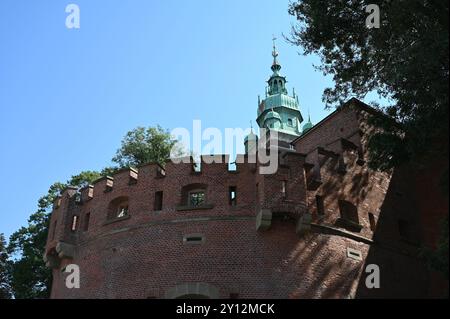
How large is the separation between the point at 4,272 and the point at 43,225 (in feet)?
10.9

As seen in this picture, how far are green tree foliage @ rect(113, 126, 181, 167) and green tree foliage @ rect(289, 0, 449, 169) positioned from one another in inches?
550

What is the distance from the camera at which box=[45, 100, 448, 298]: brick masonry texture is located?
629 inches

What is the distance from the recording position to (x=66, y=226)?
19141 mm

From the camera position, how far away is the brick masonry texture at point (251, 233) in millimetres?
15977

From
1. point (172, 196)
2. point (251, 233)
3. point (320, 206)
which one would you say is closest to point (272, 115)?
point (320, 206)

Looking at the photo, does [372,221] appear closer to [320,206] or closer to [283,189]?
[320,206]

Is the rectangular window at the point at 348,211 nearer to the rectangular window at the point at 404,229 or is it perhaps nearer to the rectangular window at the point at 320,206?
the rectangular window at the point at 320,206

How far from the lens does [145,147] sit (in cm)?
3183

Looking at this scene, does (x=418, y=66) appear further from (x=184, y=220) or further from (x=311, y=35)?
(x=184, y=220)

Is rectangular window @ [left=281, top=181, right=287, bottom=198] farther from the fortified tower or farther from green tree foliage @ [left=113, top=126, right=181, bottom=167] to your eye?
the fortified tower

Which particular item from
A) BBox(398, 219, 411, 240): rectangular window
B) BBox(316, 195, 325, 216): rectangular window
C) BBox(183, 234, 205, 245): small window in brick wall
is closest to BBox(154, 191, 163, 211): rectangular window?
BBox(183, 234, 205, 245): small window in brick wall

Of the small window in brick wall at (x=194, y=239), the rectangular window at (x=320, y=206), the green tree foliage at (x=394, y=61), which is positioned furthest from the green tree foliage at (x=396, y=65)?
the small window in brick wall at (x=194, y=239)

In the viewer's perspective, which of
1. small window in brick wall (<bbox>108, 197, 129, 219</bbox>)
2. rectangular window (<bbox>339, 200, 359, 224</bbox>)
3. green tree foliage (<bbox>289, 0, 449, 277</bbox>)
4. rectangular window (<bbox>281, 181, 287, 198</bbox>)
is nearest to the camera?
green tree foliage (<bbox>289, 0, 449, 277</bbox>)
